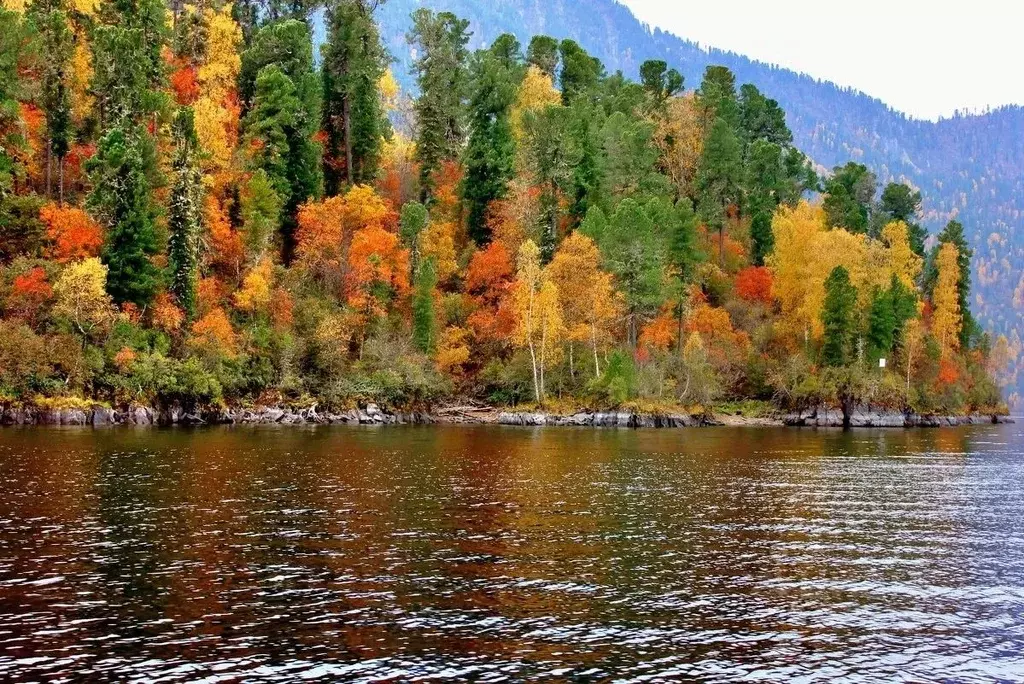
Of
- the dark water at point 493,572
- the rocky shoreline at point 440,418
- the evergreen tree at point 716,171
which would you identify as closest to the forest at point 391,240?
the evergreen tree at point 716,171

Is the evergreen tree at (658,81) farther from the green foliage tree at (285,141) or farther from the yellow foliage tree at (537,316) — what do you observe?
the green foliage tree at (285,141)

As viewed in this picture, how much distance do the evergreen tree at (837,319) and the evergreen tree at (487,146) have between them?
38.1 metres

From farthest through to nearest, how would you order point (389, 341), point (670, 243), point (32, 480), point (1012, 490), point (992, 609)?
1. point (670, 243)
2. point (389, 341)
3. point (1012, 490)
4. point (32, 480)
5. point (992, 609)

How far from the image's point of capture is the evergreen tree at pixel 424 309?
9862cm

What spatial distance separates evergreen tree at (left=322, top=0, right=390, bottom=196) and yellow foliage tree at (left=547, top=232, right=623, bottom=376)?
93.7ft

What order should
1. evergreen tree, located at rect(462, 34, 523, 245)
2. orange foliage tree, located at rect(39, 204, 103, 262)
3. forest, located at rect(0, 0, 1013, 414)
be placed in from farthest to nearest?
evergreen tree, located at rect(462, 34, 523, 245), forest, located at rect(0, 0, 1013, 414), orange foliage tree, located at rect(39, 204, 103, 262)

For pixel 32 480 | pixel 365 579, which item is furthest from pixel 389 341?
pixel 365 579

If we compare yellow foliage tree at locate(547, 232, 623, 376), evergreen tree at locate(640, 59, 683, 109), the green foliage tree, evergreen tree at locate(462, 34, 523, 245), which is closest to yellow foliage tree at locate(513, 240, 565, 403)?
yellow foliage tree at locate(547, 232, 623, 376)

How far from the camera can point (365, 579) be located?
82.9 ft

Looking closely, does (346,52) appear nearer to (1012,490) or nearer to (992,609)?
(1012,490)

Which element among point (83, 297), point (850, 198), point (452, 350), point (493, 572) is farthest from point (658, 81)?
point (493, 572)

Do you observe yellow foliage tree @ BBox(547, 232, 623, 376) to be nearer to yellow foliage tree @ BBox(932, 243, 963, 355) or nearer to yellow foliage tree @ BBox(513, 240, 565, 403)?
yellow foliage tree @ BBox(513, 240, 565, 403)

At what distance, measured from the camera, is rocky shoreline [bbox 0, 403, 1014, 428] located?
248 ft

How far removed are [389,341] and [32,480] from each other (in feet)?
193
